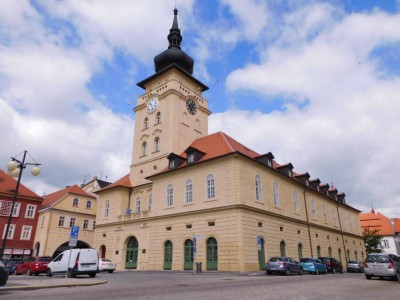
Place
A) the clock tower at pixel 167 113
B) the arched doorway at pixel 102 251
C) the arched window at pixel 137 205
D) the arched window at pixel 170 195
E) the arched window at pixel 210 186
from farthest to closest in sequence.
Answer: the arched doorway at pixel 102 251 < the clock tower at pixel 167 113 < the arched window at pixel 137 205 < the arched window at pixel 170 195 < the arched window at pixel 210 186

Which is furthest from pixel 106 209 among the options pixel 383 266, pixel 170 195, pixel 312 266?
pixel 383 266

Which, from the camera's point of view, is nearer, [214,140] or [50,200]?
[214,140]

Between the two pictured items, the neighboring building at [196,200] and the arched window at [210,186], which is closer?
the neighboring building at [196,200]

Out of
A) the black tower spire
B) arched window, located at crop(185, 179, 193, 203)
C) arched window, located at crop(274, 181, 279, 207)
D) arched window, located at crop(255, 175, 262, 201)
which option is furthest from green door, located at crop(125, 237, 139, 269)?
the black tower spire

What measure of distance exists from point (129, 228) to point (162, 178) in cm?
751

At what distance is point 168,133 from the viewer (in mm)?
39875

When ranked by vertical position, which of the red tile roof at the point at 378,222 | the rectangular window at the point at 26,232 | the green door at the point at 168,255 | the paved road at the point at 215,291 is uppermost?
the red tile roof at the point at 378,222

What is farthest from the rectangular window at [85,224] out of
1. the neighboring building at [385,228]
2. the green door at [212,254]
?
the neighboring building at [385,228]

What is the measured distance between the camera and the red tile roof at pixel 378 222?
237 feet

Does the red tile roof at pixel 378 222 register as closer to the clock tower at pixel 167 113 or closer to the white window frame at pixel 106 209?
the clock tower at pixel 167 113

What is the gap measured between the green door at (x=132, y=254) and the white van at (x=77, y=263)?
1552 cm

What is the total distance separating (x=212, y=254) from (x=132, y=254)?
12121 millimetres

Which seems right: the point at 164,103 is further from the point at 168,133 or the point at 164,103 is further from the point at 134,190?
the point at 134,190

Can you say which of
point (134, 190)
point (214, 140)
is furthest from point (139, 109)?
point (214, 140)
